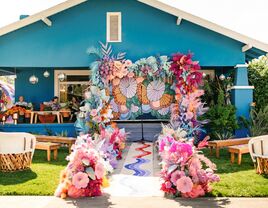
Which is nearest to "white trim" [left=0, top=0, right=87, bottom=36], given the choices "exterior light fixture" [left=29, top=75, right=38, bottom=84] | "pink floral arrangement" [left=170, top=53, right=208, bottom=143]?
"exterior light fixture" [left=29, top=75, right=38, bottom=84]

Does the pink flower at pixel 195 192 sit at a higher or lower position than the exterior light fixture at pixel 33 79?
lower

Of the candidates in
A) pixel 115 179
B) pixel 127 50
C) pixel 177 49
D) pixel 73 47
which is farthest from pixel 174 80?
pixel 115 179

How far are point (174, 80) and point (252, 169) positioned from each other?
5769 mm

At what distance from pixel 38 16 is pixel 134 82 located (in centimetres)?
417

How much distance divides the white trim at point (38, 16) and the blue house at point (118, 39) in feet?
0.26

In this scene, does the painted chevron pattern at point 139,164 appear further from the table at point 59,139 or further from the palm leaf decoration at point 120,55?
the palm leaf decoration at point 120,55

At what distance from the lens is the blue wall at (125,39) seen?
559 inches

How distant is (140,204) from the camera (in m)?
6.31

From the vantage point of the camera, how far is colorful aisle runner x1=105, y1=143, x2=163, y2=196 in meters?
7.30

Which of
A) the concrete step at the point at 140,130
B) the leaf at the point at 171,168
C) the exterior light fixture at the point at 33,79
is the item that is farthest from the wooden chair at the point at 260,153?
the exterior light fixture at the point at 33,79

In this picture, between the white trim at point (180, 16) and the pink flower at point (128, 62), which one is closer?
the white trim at point (180, 16)

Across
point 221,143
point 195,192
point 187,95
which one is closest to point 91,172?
point 195,192

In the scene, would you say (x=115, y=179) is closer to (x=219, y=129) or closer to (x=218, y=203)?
(x=218, y=203)

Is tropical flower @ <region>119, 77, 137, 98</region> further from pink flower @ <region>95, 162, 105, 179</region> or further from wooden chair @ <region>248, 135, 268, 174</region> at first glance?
pink flower @ <region>95, 162, 105, 179</region>
